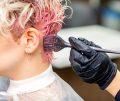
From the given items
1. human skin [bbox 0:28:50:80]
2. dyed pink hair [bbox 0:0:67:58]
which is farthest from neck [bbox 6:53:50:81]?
dyed pink hair [bbox 0:0:67:58]

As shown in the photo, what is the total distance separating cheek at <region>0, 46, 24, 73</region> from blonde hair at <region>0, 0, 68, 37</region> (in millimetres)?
61

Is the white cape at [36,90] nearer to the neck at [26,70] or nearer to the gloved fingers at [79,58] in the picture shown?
the neck at [26,70]

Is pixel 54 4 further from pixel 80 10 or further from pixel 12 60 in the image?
pixel 80 10

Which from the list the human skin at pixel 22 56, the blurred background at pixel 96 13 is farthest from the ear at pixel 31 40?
the blurred background at pixel 96 13

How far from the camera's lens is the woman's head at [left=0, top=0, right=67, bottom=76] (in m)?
1.04

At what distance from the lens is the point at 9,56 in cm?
109

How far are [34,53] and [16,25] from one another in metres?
0.14

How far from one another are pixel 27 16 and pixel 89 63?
30 centimetres

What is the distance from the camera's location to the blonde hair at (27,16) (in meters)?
1.03

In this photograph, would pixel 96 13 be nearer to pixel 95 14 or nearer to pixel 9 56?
pixel 95 14

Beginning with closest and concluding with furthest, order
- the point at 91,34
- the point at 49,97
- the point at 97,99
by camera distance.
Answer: the point at 49,97, the point at 97,99, the point at 91,34

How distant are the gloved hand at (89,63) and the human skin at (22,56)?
0.14m

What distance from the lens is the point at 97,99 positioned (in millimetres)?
2275

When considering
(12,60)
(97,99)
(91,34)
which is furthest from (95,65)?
(91,34)
